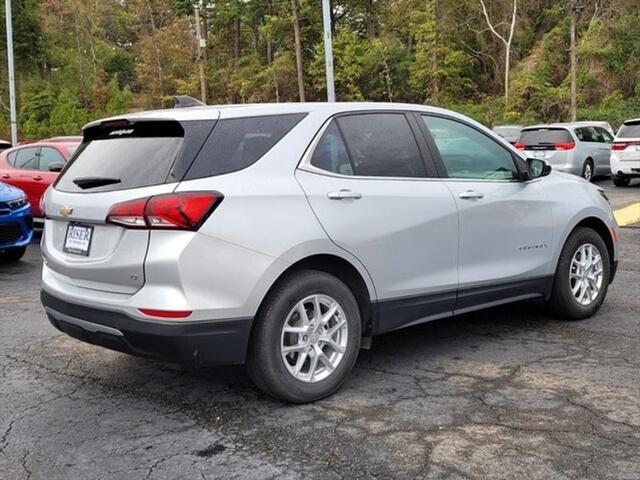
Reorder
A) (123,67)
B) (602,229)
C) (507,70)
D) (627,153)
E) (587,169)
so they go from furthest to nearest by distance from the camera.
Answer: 1. (123,67)
2. (507,70)
3. (587,169)
4. (627,153)
5. (602,229)

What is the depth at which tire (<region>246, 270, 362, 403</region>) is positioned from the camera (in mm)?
3750

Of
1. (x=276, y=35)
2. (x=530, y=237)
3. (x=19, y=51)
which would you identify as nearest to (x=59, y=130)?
(x=19, y=51)

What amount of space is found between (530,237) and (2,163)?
9544 mm

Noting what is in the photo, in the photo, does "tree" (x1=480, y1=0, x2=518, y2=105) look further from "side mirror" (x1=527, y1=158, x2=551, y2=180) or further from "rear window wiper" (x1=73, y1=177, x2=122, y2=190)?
"rear window wiper" (x1=73, y1=177, x2=122, y2=190)

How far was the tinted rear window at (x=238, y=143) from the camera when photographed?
12.2ft

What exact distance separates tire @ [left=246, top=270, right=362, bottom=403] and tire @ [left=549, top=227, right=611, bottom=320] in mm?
2080

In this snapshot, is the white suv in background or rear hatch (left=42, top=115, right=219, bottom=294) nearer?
rear hatch (left=42, top=115, right=219, bottom=294)

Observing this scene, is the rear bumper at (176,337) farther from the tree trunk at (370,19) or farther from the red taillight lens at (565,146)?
the tree trunk at (370,19)

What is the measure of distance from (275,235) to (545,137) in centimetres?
1521

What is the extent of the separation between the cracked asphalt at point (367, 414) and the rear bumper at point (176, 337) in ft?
1.29

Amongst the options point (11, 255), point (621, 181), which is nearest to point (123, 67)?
point (621, 181)

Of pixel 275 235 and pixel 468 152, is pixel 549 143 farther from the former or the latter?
pixel 275 235

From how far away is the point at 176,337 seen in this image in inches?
138

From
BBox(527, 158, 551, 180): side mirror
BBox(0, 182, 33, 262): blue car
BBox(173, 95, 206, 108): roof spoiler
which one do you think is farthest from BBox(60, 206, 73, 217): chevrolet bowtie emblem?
BBox(0, 182, 33, 262): blue car
